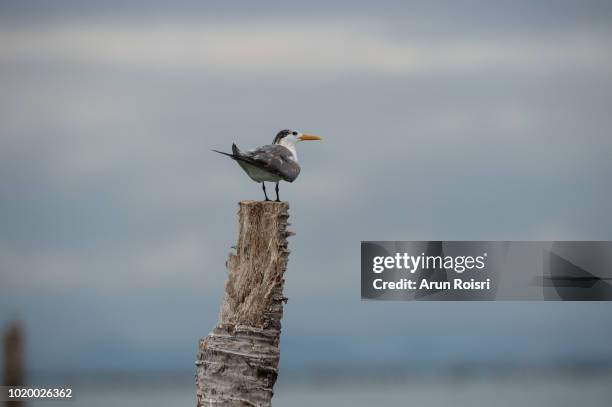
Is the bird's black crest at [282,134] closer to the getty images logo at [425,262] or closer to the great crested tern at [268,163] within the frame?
the great crested tern at [268,163]

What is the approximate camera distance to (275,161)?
15266 millimetres

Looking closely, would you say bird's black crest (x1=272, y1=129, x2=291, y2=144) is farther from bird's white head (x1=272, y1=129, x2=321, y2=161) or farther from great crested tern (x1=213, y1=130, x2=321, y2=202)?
great crested tern (x1=213, y1=130, x2=321, y2=202)

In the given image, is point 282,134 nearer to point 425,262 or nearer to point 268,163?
point 268,163

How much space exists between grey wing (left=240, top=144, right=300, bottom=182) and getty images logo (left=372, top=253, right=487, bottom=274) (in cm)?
434

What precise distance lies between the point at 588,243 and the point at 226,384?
11.2m

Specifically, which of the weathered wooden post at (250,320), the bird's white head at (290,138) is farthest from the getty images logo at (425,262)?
the weathered wooden post at (250,320)

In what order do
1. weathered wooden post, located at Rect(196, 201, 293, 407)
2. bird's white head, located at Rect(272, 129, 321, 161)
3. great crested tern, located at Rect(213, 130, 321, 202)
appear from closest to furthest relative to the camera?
1. weathered wooden post, located at Rect(196, 201, 293, 407)
2. great crested tern, located at Rect(213, 130, 321, 202)
3. bird's white head, located at Rect(272, 129, 321, 161)

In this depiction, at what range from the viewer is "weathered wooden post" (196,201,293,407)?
505 inches

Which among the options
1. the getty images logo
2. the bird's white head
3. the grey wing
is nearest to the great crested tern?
the grey wing

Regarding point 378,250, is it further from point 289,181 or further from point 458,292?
point 289,181

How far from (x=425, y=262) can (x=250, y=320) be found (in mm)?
7582

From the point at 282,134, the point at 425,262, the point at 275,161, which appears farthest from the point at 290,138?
the point at 425,262

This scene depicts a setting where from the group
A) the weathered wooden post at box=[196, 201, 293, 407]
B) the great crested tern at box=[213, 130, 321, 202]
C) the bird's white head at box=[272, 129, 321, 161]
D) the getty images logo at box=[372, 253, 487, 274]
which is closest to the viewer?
the weathered wooden post at box=[196, 201, 293, 407]

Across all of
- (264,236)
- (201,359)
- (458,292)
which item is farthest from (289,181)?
(458,292)
